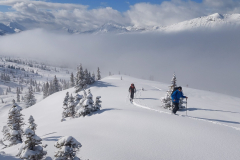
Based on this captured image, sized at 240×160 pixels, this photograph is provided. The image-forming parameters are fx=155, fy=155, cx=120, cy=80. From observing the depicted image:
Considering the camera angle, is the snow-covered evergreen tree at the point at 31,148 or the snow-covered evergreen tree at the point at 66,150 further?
the snow-covered evergreen tree at the point at 31,148

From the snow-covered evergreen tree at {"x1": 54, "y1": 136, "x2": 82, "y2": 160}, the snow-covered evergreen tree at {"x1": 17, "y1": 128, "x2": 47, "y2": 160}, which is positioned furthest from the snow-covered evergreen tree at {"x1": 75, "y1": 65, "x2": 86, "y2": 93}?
the snow-covered evergreen tree at {"x1": 54, "y1": 136, "x2": 82, "y2": 160}

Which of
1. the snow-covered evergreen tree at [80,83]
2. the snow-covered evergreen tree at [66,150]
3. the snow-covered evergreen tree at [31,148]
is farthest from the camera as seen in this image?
the snow-covered evergreen tree at [80,83]

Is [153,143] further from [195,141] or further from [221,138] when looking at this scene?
[221,138]

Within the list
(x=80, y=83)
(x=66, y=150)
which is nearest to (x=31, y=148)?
(x=66, y=150)

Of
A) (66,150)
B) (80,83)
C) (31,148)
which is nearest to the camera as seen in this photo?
(66,150)

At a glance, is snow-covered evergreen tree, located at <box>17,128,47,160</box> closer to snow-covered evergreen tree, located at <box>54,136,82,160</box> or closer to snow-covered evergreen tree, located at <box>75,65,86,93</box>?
snow-covered evergreen tree, located at <box>54,136,82,160</box>

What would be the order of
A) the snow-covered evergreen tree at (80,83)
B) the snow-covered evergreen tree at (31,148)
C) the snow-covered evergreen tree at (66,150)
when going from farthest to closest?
the snow-covered evergreen tree at (80,83) < the snow-covered evergreen tree at (31,148) < the snow-covered evergreen tree at (66,150)

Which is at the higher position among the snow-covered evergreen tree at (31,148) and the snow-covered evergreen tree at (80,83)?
the snow-covered evergreen tree at (80,83)

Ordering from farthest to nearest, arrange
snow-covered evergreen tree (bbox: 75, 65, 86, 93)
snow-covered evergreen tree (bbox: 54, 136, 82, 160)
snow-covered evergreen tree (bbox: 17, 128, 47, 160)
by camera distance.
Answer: snow-covered evergreen tree (bbox: 75, 65, 86, 93), snow-covered evergreen tree (bbox: 17, 128, 47, 160), snow-covered evergreen tree (bbox: 54, 136, 82, 160)

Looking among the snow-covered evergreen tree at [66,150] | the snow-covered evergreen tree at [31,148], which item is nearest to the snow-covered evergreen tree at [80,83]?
the snow-covered evergreen tree at [31,148]

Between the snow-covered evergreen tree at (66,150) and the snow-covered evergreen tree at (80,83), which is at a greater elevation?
the snow-covered evergreen tree at (80,83)

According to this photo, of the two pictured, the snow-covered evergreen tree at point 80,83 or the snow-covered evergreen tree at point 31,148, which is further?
the snow-covered evergreen tree at point 80,83

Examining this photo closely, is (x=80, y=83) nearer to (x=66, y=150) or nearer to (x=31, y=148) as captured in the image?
(x=31, y=148)

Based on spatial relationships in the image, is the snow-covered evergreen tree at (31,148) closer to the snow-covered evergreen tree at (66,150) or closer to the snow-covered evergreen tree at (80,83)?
the snow-covered evergreen tree at (66,150)
